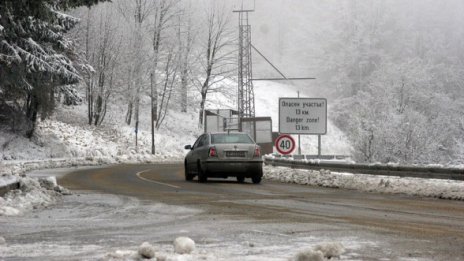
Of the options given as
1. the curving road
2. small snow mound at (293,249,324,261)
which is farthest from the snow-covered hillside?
small snow mound at (293,249,324,261)

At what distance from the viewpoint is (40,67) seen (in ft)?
110

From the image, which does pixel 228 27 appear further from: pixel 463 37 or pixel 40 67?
pixel 40 67

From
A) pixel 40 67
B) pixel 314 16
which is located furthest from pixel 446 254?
pixel 314 16

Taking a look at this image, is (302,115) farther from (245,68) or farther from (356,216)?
(245,68)

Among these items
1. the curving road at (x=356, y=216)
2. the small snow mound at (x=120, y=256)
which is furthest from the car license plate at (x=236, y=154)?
the small snow mound at (x=120, y=256)

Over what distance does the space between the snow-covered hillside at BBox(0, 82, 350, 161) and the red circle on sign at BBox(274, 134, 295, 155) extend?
2102 centimetres

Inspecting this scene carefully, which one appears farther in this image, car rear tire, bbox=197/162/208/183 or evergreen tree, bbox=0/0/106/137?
evergreen tree, bbox=0/0/106/137

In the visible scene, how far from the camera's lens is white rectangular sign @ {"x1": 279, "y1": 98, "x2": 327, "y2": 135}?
25.1 meters

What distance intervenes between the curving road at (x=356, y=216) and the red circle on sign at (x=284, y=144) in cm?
912

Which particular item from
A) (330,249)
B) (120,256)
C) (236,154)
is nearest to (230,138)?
(236,154)

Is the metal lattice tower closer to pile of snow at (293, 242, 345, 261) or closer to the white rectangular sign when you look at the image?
the white rectangular sign

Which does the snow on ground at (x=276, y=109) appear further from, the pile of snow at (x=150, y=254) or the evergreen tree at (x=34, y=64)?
the pile of snow at (x=150, y=254)

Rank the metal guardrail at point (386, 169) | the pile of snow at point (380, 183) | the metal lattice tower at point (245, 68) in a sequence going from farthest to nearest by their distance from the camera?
the metal lattice tower at point (245, 68) → the metal guardrail at point (386, 169) → the pile of snow at point (380, 183)

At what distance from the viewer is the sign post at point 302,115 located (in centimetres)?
2511
